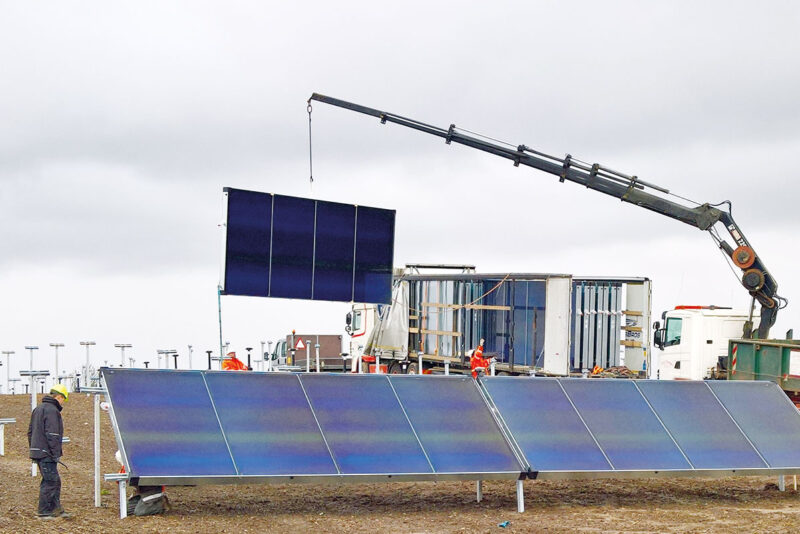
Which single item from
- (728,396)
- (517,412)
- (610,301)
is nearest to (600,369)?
(610,301)

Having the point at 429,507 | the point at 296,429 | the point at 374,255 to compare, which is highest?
the point at 374,255

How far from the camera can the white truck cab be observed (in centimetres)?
2909

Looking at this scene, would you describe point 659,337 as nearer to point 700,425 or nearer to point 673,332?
point 673,332

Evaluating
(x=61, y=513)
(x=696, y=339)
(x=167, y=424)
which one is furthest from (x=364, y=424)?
(x=696, y=339)

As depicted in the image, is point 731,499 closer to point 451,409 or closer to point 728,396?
point 728,396

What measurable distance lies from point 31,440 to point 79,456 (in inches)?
278

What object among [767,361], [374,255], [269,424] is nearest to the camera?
[269,424]

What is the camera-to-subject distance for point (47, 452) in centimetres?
1359

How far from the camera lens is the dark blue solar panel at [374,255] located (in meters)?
20.3

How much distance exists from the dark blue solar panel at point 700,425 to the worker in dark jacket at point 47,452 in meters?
8.99

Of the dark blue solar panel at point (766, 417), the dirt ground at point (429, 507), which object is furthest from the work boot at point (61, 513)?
the dark blue solar panel at point (766, 417)

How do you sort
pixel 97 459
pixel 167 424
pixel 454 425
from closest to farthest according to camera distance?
pixel 167 424
pixel 97 459
pixel 454 425

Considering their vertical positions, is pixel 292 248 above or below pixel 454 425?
above

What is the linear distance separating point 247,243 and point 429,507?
648cm
